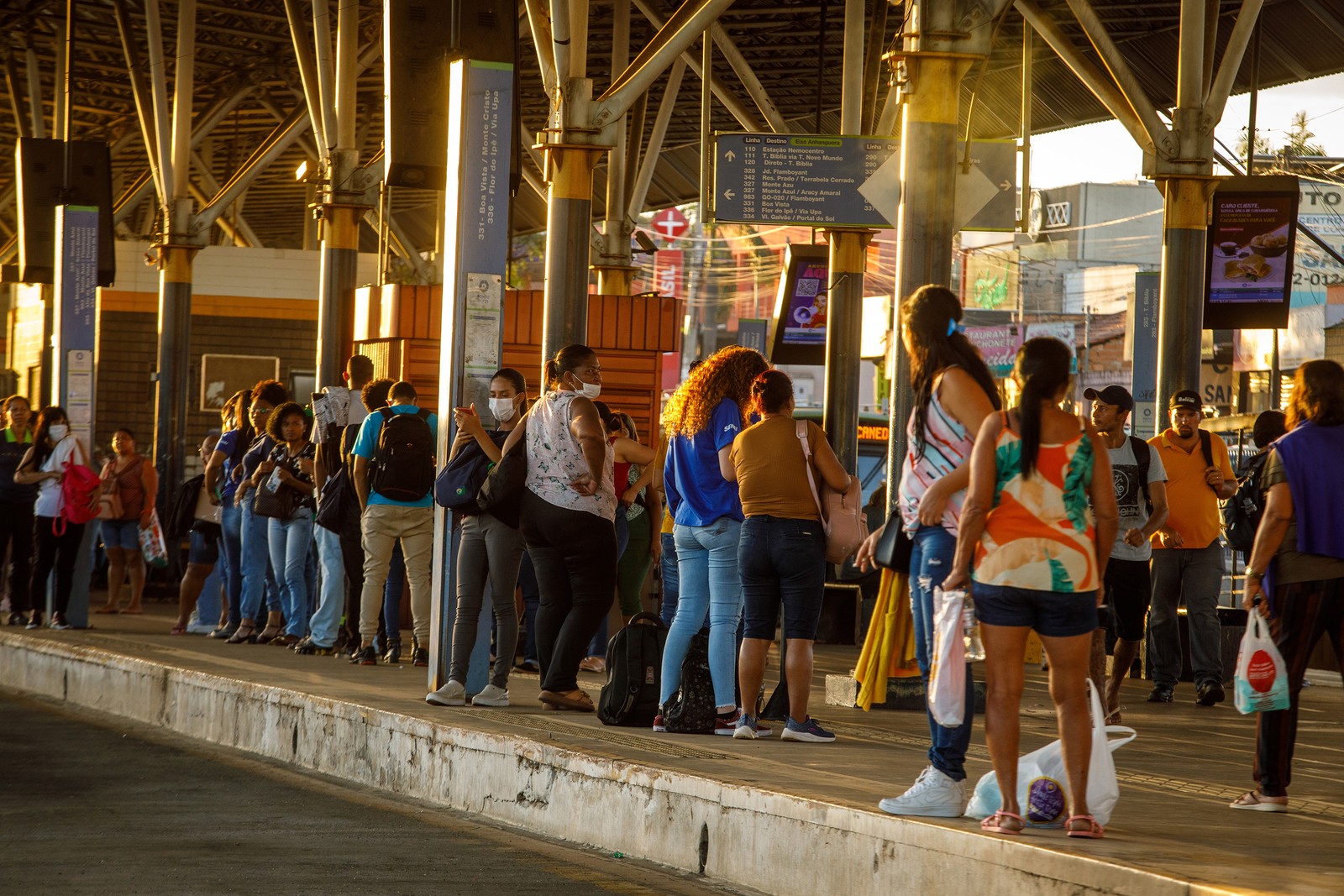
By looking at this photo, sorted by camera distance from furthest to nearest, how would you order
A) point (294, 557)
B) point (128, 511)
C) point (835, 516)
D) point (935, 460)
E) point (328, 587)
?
point (128, 511) → point (294, 557) → point (328, 587) → point (835, 516) → point (935, 460)

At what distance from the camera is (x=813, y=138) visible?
17141 millimetres

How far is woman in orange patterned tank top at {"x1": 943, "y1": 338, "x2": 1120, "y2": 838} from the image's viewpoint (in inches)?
227

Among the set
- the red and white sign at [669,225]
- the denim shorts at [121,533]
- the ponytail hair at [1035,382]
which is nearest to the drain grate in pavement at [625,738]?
the ponytail hair at [1035,382]

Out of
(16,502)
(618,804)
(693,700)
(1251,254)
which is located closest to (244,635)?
(16,502)

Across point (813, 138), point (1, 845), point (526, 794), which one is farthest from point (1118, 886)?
point (813, 138)

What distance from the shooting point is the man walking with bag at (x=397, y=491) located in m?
11.7

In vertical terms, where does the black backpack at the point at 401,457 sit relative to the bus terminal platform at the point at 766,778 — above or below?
above

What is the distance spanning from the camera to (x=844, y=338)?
20297 mm

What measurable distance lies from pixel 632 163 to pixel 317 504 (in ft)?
40.6

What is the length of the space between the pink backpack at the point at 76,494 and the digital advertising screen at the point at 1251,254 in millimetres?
9520

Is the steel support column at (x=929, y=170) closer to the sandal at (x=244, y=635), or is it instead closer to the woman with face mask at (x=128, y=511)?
the sandal at (x=244, y=635)

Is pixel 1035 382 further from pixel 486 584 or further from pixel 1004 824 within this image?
pixel 486 584

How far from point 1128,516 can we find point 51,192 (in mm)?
15625

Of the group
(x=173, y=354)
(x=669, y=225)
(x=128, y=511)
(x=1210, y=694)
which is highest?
(x=669, y=225)
